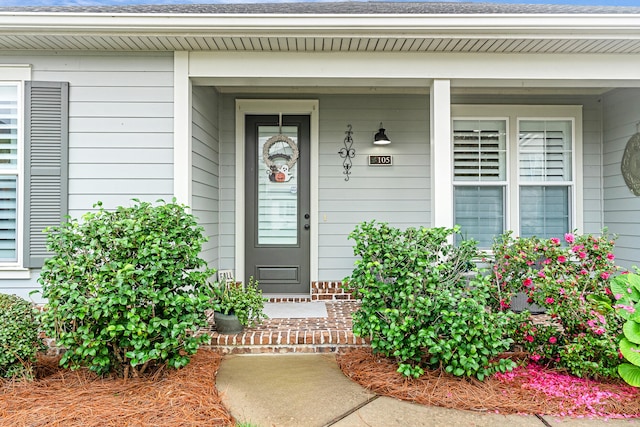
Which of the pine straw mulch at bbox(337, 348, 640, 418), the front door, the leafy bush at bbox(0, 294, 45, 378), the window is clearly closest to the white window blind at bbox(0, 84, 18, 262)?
the leafy bush at bbox(0, 294, 45, 378)

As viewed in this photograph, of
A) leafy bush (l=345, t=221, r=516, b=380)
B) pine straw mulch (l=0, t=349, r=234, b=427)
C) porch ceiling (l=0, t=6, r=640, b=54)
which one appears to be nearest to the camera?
pine straw mulch (l=0, t=349, r=234, b=427)

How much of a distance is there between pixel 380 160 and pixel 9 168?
3.74 metres

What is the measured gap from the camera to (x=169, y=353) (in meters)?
2.59

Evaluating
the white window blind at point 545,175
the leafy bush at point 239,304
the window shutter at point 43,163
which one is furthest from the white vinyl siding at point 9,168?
the white window blind at point 545,175

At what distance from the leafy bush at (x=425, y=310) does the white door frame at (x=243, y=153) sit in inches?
68.8

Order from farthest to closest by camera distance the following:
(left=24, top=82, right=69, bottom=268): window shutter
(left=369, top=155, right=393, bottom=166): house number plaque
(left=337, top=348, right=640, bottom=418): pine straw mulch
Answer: (left=369, top=155, right=393, bottom=166): house number plaque → (left=24, top=82, right=69, bottom=268): window shutter → (left=337, top=348, right=640, bottom=418): pine straw mulch

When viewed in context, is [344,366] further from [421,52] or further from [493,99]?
[493,99]

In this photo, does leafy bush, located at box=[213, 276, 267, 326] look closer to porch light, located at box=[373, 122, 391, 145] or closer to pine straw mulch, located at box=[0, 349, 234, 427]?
pine straw mulch, located at box=[0, 349, 234, 427]

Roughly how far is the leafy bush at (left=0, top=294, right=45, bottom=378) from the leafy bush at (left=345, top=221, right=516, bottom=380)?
2.24 metres

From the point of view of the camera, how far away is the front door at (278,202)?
15.2 ft

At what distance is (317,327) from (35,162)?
115 inches

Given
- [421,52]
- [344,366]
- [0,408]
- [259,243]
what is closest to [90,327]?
[0,408]

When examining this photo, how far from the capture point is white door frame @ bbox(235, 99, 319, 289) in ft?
15.0

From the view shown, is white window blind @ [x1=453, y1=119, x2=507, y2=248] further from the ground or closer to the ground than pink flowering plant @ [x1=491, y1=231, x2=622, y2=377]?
further from the ground
